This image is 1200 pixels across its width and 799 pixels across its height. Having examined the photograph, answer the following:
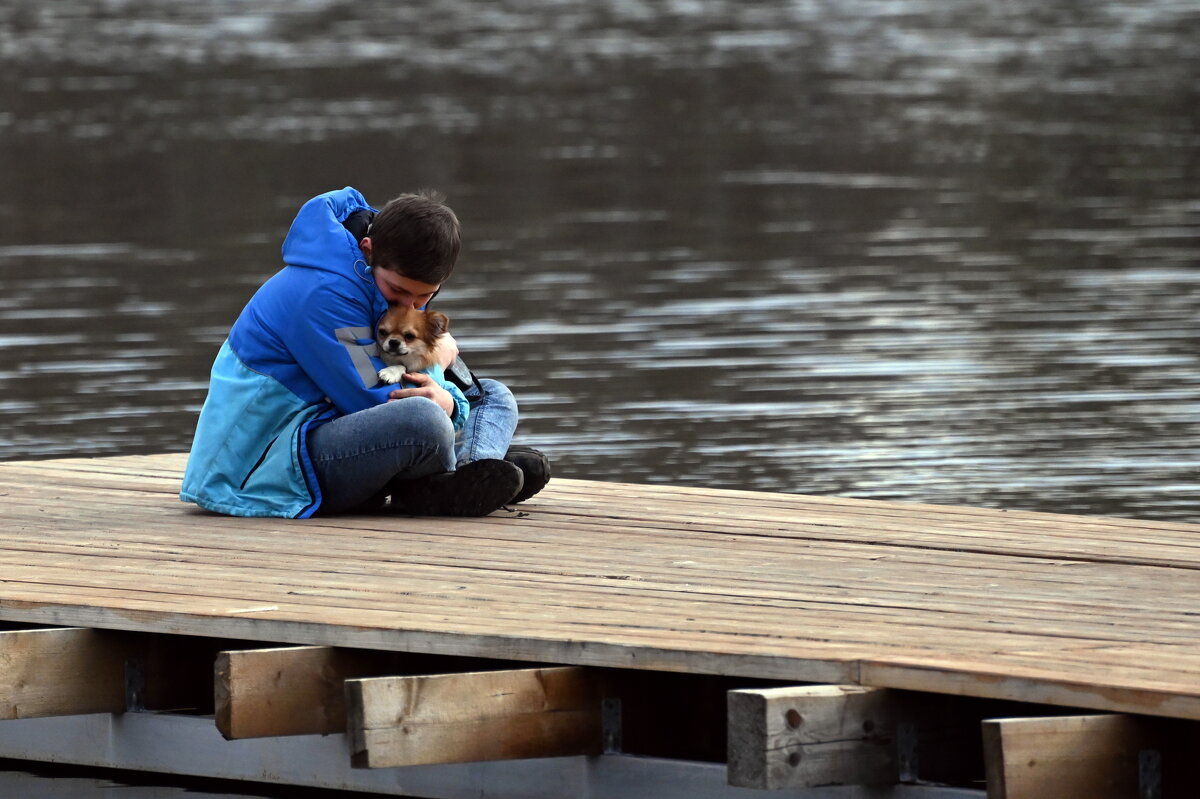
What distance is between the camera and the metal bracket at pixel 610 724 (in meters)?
5.28

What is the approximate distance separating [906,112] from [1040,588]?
77.2 ft

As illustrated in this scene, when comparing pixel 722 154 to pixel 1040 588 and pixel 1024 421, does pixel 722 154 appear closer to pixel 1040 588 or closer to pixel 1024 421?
pixel 1024 421

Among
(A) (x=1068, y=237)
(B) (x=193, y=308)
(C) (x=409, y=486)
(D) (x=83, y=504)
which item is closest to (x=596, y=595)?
(C) (x=409, y=486)

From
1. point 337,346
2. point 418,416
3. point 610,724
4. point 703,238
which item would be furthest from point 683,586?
point 703,238

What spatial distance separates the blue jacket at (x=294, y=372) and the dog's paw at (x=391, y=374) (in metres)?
0.03

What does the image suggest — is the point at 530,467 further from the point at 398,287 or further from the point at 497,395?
the point at 398,287

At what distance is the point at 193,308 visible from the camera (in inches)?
637

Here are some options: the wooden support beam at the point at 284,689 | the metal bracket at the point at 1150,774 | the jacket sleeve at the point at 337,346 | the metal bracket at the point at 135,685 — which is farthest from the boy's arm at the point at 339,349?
the metal bracket at the point at 1150,774

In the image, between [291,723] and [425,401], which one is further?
[425,401]

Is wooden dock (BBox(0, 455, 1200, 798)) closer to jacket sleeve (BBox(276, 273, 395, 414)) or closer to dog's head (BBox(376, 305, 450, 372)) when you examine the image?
jacket sleeve (BBox(276, 273, 395, 414))

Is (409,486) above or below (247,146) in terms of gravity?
below

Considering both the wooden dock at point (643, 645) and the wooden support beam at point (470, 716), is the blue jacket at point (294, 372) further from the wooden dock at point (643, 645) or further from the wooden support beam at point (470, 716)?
the wooden support beam at point (470, 716)

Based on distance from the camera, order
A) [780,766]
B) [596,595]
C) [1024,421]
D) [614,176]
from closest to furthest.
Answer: [780,766] → [596,595] → [1024,421] → [614,176]

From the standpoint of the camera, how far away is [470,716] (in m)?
5.08
